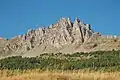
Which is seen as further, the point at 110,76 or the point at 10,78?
the point at 110,76

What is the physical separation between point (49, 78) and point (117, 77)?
2624 mm

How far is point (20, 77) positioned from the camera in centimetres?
1117

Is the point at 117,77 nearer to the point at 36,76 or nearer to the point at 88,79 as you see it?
the point at 88,79

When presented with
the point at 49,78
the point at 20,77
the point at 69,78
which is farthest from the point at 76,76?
the point at 20,77

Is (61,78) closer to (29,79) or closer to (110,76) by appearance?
(29,79)

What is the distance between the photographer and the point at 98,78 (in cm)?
1163

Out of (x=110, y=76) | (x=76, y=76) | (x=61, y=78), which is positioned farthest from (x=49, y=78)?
(x=110, y=76)

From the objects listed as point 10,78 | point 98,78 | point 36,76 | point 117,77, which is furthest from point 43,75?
point 117,77

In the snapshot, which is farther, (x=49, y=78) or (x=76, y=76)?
(x=76, y=76)

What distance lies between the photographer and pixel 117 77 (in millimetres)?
11859

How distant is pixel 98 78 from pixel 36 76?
2256 millimetres

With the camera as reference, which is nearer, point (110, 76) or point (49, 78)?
point (49, 78)

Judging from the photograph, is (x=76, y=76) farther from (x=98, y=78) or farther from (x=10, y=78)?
(x=10, y=78)

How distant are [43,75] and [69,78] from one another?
945mm
